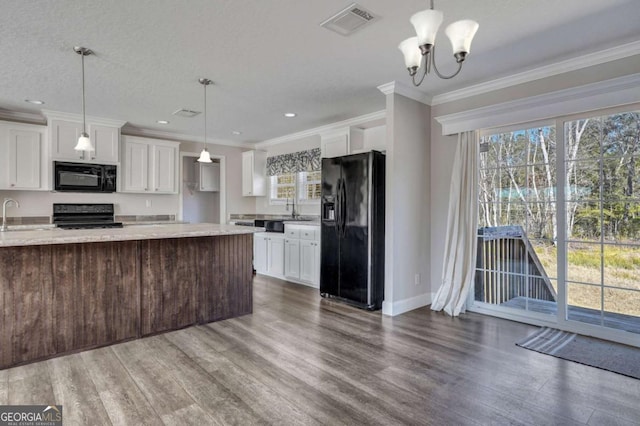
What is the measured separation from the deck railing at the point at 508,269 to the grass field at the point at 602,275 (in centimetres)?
13

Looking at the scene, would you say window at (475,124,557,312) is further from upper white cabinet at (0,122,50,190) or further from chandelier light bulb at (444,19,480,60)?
upper white cabinet at (0,122,50,190)

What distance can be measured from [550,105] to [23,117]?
21.3 ft

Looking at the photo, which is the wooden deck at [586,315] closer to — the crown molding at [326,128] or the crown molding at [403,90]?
the crown molding at [403,90]

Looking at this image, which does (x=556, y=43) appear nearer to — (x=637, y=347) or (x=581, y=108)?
(x=581, y=108)

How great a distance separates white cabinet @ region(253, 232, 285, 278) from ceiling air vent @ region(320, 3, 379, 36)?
3.62 meters

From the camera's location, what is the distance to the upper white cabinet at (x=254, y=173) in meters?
6.96

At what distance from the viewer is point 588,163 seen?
127 inches

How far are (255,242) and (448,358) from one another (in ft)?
13.8

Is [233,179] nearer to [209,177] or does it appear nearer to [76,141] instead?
[209,177]

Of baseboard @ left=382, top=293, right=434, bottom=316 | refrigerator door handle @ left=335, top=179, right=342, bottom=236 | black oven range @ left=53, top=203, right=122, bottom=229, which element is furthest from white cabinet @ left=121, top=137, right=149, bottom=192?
baseboard @ left=382, top=293, right=434, bottom=316

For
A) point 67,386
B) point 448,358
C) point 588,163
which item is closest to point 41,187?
point 67,386

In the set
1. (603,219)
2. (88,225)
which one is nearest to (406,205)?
(603,219)

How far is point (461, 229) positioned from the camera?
393 cm

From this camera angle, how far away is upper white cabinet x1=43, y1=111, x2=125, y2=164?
4910 mm
